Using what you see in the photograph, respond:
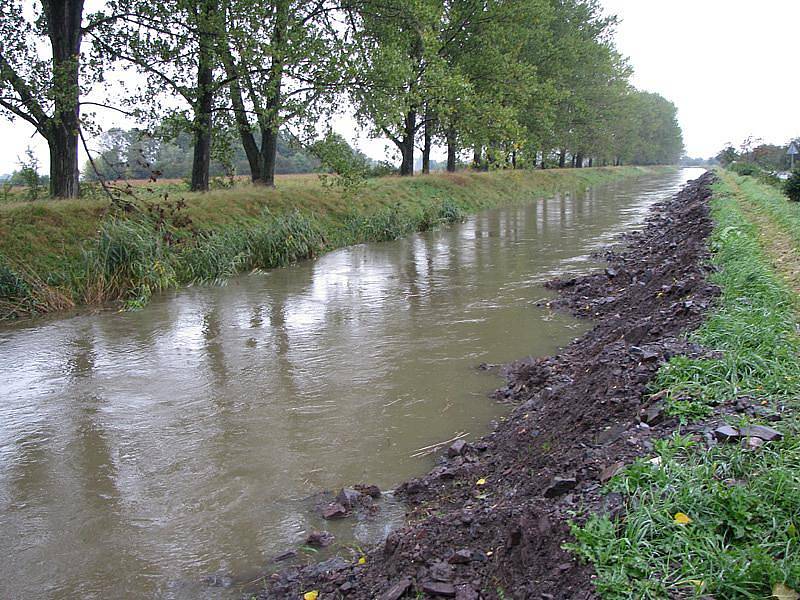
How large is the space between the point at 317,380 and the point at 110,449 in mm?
2227

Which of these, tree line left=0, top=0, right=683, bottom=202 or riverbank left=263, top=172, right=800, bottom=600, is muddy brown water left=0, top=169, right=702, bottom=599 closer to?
riverbank left=263, top=172, right=800, bottom=600

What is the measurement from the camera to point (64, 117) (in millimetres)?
14703

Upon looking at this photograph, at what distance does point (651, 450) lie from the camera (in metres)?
3.37

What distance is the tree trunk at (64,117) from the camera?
14539mm

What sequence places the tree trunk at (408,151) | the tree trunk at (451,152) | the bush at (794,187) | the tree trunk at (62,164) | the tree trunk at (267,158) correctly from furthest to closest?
the tree trunk at (451,152) < the tree trunk at (408,151) < the tree trunk at (267,158) < the bush at (794,187) < the tree trunk at (62,164)

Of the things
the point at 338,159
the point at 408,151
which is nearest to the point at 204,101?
the point at 338,159

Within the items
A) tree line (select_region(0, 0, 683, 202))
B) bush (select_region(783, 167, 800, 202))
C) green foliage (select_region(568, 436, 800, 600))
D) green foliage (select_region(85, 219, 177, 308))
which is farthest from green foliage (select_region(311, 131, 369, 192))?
green foliage (select_region(568, 436, 800, 600))

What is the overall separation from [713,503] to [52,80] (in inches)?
592

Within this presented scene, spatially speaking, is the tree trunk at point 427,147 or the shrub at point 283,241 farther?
the tree trunk at point 427,147

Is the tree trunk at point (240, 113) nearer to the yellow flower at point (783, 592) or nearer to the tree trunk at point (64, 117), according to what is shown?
the tree trunk at point (64, 117)

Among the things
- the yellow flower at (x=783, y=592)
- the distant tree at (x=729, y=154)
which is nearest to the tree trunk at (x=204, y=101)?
the yellow flower at (x=783, y=592)

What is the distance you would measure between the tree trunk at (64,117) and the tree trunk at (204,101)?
2787 mm

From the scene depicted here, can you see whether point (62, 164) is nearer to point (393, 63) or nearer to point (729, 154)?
point (393, 63)

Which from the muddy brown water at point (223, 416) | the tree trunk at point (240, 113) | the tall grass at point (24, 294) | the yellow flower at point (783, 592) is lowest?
the muddy brown water at point (223, 416)
